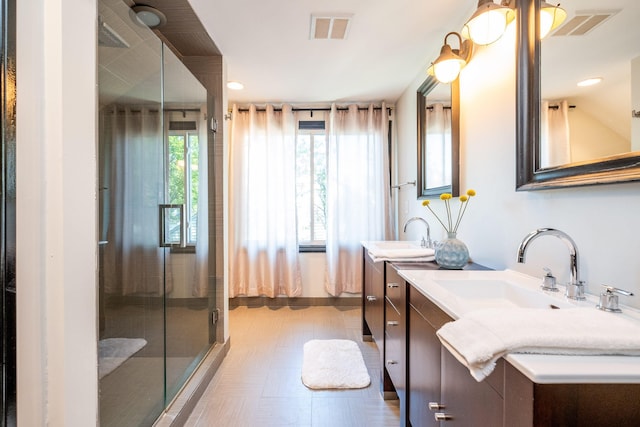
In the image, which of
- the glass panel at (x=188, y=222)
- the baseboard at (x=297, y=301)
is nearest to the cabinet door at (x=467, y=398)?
the glass panel at (x=188, y=222)

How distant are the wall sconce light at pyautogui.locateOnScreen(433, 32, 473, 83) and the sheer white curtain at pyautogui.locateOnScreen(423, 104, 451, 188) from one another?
0.28 m

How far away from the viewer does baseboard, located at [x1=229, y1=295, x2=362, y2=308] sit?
334 centimetres

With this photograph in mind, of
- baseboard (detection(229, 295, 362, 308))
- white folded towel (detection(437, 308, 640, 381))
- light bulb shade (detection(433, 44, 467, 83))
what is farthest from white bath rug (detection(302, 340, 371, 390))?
light bulb shade (detection(433, 44, 467, 83))

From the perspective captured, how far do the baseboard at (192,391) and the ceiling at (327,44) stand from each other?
7.64ft

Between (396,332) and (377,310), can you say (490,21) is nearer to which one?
(396,332)

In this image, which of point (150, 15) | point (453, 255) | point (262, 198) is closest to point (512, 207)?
point (453, 255)

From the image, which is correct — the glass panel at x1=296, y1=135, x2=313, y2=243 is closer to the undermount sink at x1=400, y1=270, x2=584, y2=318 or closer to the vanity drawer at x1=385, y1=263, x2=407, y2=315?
the vanity drawer at x1=385, y1=263, x2=407, y2=315

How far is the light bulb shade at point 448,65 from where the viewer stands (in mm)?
1655

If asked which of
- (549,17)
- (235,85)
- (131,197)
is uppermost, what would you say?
(235,85)

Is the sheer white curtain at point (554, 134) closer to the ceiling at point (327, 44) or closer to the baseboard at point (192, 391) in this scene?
the ceiling at point (327, 44)

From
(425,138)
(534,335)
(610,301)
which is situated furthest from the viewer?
(425,138)

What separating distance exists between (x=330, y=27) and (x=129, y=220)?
1.69 meters

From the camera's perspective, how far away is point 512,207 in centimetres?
133

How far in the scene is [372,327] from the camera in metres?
2.19
